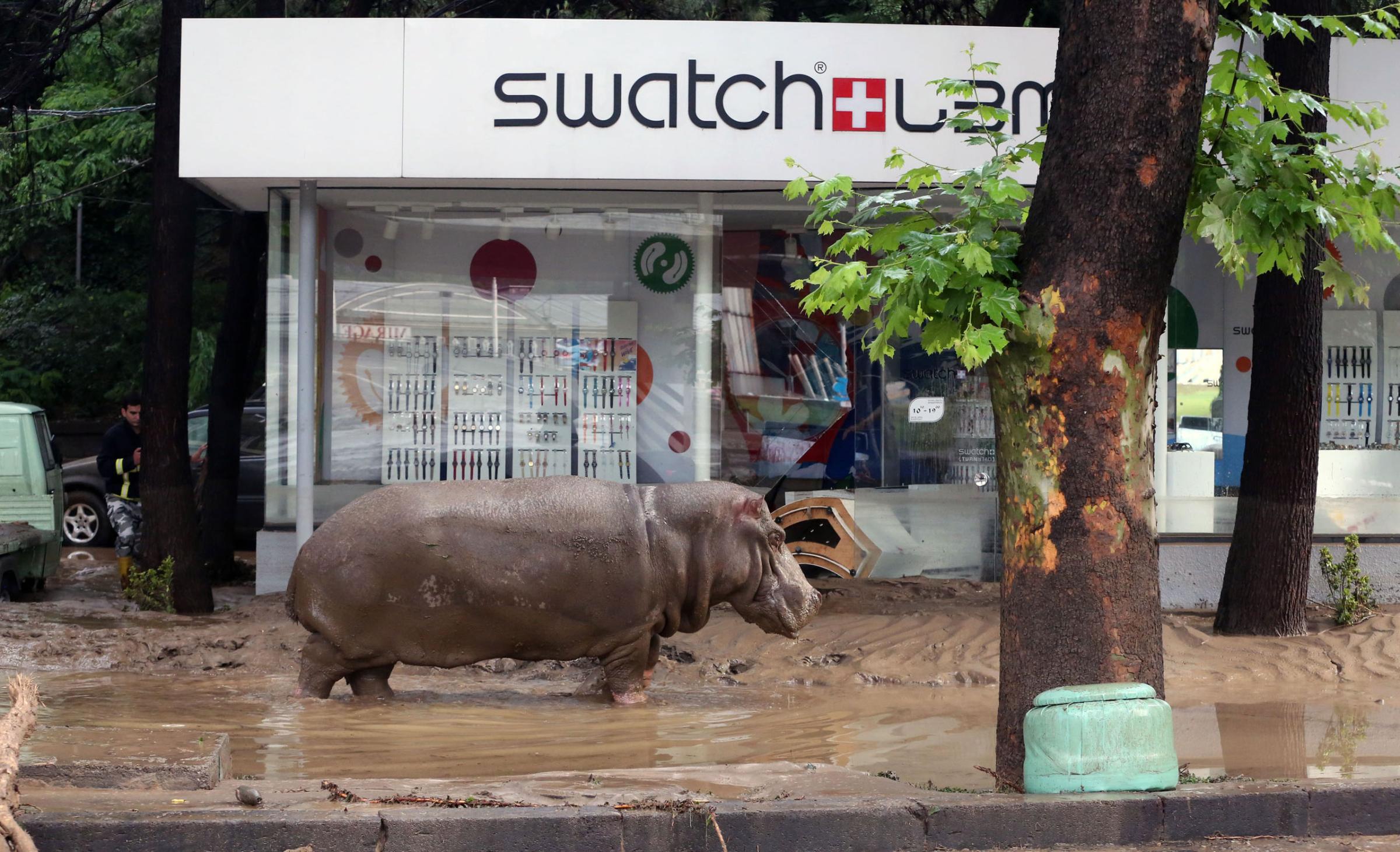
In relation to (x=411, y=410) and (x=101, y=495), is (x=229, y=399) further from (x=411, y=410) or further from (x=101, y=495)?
(x=101, y=495)

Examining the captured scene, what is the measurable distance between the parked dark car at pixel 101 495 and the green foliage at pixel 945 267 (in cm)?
1138

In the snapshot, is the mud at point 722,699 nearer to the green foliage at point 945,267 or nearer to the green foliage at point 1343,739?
the green foliage at point 1343,739

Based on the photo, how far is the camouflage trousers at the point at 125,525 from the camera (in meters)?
12.6

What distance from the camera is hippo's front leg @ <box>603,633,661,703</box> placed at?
7.71 metres

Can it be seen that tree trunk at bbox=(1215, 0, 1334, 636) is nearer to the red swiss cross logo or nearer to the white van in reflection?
the white van in reflection

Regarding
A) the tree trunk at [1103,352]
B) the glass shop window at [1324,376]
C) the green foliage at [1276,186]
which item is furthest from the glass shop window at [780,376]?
the tree trunk at [1103,352]

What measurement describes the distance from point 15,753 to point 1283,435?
27.9 ft

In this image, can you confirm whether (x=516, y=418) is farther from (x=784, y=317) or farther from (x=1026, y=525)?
(x=1026, y=525)

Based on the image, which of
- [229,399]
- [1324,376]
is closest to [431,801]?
[229,399]

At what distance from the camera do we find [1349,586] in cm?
1044

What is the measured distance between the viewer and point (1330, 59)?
34.4ft

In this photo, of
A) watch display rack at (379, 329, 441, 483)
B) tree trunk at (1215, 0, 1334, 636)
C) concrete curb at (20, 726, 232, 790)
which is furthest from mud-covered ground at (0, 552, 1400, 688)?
concrete curb at (20, 726, 232, 790)

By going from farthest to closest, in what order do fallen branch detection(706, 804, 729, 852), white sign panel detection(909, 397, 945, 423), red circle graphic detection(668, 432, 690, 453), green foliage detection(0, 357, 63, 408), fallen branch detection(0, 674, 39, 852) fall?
green foliage detection(0, 357, 63, 408) < white sign panel detection(909, 397, 945, 423) < red circle graphic detection(668, 432, 690, 453) < fallen branch detection(706, 804, 729, 852) < fallen branch detection(0, 674, 39, 852)

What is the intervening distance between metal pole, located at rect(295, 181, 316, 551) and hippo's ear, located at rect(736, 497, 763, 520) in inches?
182
